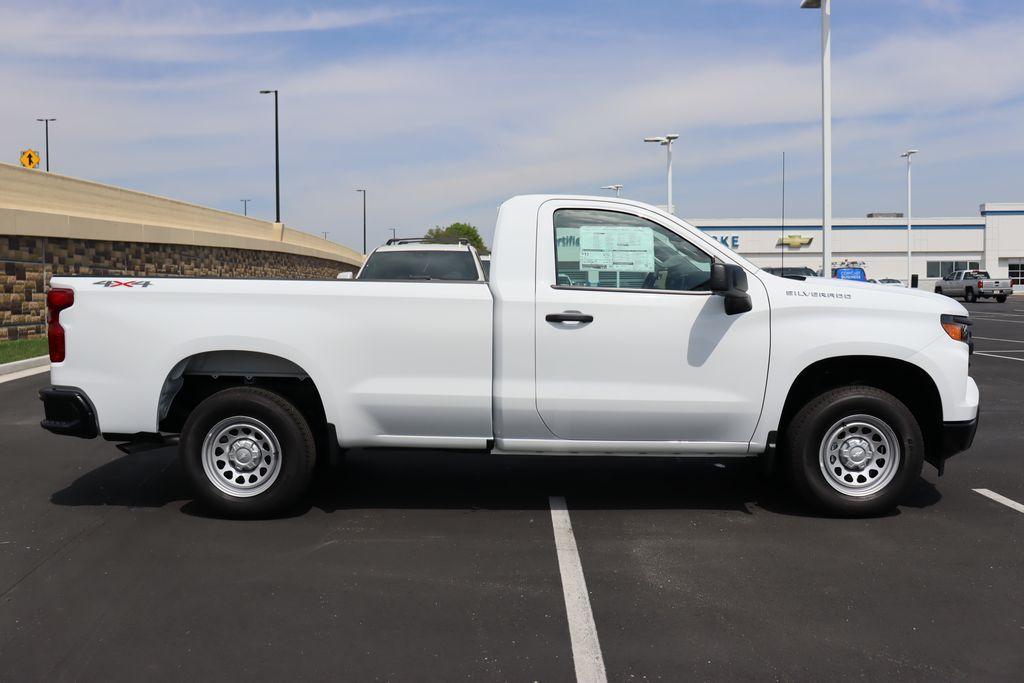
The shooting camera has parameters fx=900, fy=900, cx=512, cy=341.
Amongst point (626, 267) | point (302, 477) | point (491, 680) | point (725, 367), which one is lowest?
point (491, 680)

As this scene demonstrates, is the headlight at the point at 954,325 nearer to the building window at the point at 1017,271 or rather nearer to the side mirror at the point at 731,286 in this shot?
the side mirror at the point at 731,286

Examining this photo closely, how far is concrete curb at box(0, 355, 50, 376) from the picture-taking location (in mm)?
13164

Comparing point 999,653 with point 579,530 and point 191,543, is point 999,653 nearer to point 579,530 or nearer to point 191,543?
point 579,530

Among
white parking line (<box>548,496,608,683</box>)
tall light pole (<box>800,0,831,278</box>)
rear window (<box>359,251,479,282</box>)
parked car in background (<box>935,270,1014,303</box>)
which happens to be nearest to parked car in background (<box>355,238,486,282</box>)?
rear window (<box>359,251,479,282</box>)

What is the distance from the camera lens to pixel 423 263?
1215cm

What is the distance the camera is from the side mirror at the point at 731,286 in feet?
17.2

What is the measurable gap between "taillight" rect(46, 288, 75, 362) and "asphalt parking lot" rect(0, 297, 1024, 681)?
106 centimetres

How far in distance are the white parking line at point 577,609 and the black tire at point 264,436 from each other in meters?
1.61

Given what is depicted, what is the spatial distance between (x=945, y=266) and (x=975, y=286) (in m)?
28.0

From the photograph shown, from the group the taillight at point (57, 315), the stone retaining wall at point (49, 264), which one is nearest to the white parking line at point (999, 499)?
the taillight at point (57, 315)

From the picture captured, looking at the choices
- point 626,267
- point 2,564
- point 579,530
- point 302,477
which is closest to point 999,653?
point 579,530

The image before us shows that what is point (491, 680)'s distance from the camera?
3463 millimetres

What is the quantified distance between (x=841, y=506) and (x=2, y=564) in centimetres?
481

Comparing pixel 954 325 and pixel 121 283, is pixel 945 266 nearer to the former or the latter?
pixel 954 325
